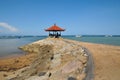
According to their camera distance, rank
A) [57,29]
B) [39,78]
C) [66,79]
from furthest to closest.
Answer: [57,29] → [39,78] → [66,79]

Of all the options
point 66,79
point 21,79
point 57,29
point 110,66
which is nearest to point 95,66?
point 110,66

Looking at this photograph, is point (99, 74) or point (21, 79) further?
point (21, 79)

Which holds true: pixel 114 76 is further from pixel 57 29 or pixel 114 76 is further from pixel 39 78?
pixel 57 29

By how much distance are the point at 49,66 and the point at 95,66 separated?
4.72 meters

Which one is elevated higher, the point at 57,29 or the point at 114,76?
Result: the point at 57,29

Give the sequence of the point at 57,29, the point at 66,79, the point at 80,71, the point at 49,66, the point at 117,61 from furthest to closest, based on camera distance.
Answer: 1. the point at 57,29
2. the point at 49,66
3. the point at 117,61
4. the point at 80,71
5. the point at 66,79

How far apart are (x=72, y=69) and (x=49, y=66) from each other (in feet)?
14.9

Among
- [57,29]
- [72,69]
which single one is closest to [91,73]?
[72,69]

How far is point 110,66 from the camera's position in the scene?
458 inches

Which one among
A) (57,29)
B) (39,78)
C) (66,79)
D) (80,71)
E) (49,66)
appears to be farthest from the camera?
(57,29)

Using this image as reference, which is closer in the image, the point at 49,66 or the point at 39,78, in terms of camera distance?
the point at 39,78

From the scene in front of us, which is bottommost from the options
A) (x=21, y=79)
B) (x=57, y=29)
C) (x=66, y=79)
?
(x=21, y=79)

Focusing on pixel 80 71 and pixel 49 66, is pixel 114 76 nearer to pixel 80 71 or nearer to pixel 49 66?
pixel 80 71

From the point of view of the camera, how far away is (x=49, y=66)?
1497 cm
